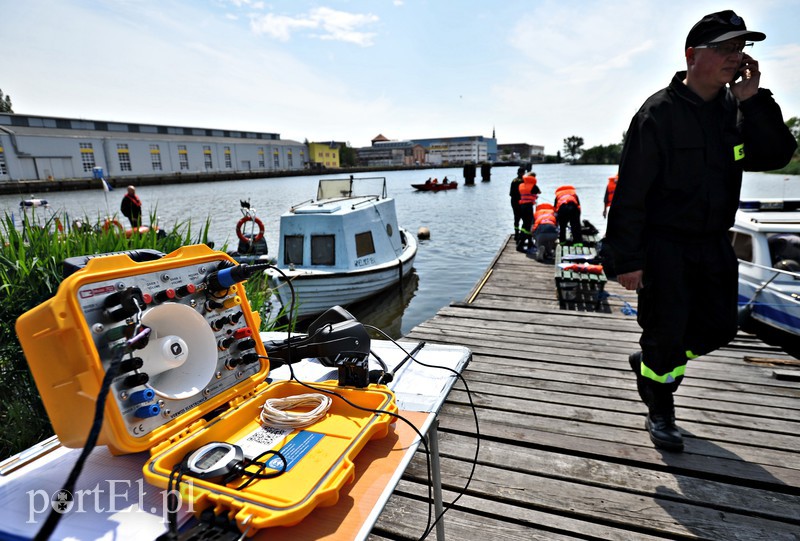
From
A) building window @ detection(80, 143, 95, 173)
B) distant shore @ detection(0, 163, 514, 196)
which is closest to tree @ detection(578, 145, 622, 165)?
distant shore @ detection(0, 163, 514, 196)

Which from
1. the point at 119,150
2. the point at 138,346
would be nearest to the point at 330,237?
the point at 138,346

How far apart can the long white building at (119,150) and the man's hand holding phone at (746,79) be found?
5403 centimetres

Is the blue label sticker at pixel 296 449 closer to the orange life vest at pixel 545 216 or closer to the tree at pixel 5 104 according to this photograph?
the orange life vest at pixel 545 216

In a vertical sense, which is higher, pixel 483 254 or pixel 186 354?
pixel 186 354

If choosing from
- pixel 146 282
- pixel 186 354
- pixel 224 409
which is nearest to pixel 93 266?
pixel 146 282

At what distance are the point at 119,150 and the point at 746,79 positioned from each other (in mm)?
72760

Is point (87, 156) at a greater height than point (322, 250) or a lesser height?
greater

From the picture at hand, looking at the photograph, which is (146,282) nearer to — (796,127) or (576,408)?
(576,408)

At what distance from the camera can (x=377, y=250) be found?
10.5 metres

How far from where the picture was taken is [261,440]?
1.46m

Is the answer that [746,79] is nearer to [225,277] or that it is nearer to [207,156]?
[225,277]

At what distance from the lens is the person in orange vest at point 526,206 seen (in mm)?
12000

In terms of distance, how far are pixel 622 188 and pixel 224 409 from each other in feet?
8.48

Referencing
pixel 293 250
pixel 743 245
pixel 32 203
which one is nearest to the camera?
pixel 32 203
